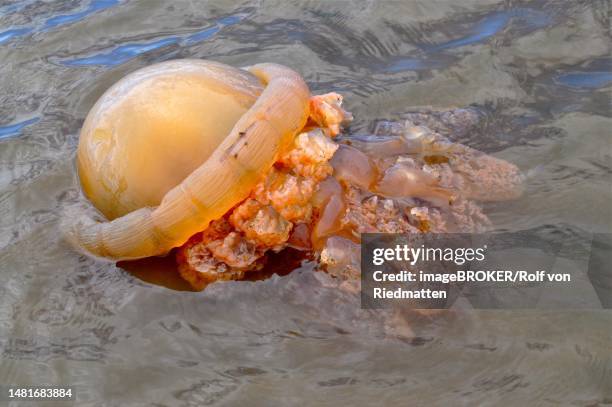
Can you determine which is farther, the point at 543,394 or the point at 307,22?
the point at 307,22

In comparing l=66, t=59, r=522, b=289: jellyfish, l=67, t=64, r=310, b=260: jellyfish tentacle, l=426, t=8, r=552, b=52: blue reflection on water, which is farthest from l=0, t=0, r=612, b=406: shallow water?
l=67, t=64, r=310, b=260: jellyfish tentacle

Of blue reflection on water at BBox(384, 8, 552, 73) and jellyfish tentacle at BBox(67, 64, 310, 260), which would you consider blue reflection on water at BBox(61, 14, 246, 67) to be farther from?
jellyfish tentacle at BBox(67, 64, 310, 260)

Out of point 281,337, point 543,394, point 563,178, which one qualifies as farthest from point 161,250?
point 563,178

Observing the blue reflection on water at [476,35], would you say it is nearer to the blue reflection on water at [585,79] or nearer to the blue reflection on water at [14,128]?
the blue reflection on water at [585,79]

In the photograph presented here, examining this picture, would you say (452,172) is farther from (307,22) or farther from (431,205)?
(307,22)

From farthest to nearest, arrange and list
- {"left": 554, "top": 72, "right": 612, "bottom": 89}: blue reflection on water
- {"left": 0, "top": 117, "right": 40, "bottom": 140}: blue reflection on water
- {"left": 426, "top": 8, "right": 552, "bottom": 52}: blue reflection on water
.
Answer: {"left": 426, "top": 8, "right": 552, "bottom": 52}: blue reflection on water < {"left": 0, "top": 117, "right": 40, "bottom": 140}: blue reflection on water < {"left": 554, "top": 72, "right": 612, "bottom": 89}: blue reflection on water

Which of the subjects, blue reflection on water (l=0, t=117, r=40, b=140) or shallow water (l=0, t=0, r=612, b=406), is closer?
shallow water (l=0, t=0, r=612, b=406)
